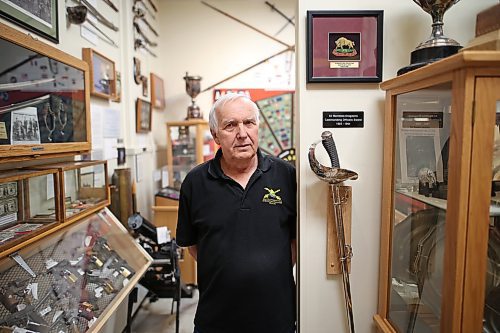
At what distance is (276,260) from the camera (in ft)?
4.59

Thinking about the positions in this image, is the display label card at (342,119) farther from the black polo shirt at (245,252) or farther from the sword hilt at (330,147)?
the black polo shirt at (245,252)

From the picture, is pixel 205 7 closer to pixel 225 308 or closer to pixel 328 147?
pixel 328 147

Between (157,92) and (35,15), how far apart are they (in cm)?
203

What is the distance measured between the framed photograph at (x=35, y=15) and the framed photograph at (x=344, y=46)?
118 centimetres

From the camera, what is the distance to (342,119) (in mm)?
1370

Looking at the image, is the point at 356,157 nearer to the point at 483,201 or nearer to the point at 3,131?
the point at 483,201

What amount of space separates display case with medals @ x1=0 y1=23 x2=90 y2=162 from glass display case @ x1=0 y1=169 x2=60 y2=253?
0.28 ft

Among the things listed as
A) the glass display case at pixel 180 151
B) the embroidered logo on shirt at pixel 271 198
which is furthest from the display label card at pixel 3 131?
the glass display case at pixel 180 151

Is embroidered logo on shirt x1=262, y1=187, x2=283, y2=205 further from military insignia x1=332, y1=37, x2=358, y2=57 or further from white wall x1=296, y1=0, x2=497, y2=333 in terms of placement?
military insignia x1=332, y1=37, x2=358, y2=57

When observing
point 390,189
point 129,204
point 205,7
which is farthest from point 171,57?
point 390,189

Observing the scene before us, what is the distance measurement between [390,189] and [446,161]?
0.99 feet

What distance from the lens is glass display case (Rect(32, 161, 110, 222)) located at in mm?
1575

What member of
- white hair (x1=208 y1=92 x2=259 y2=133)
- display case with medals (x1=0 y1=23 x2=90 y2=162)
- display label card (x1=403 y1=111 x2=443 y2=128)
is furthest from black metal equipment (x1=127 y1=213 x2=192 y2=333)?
display label card (x1=403 y1=111 x2=443 y2=128)

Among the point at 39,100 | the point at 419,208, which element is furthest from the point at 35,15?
the point at 419,208
